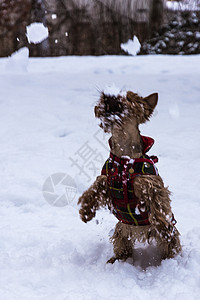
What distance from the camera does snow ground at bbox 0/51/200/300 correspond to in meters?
2.15

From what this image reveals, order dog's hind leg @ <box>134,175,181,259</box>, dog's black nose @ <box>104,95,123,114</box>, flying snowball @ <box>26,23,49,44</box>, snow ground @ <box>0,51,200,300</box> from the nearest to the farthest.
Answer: dog's black nose @ <box>104,95,123,114</box>, dog's hind leg @ <box>134,175,181,259</box>, snow ground @ <box>0,51,200,300</box>, flying snowball @ <box>26,23,49,44</box>

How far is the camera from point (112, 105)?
6.09 feet

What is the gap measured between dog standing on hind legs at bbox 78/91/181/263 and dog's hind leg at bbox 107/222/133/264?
0.06 meters

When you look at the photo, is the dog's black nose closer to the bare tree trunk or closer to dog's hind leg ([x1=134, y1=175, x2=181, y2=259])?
dog's hind leg ([x1=134, y1=175, x2=181, y2=259])

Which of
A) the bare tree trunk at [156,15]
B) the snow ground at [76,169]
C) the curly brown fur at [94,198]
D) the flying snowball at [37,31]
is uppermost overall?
the bare tree trunk at [156,15]

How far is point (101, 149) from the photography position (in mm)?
4590

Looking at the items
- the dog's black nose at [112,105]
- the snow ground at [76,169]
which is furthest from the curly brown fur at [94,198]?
the dog's black nose at [112,105]

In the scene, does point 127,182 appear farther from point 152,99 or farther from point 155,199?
point 152,99

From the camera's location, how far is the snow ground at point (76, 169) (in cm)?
215

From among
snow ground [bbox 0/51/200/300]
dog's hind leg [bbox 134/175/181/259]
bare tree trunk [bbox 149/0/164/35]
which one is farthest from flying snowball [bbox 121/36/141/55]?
dog's hind leg [bbox 134/175/181/259]

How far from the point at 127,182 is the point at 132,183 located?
1.3 inches

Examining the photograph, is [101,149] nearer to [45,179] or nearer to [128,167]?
[45,179]

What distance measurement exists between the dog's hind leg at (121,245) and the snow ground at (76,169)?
0.08 meters

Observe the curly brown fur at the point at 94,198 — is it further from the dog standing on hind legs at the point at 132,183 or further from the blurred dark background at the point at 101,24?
the blurred dark background at the point at 101,24
